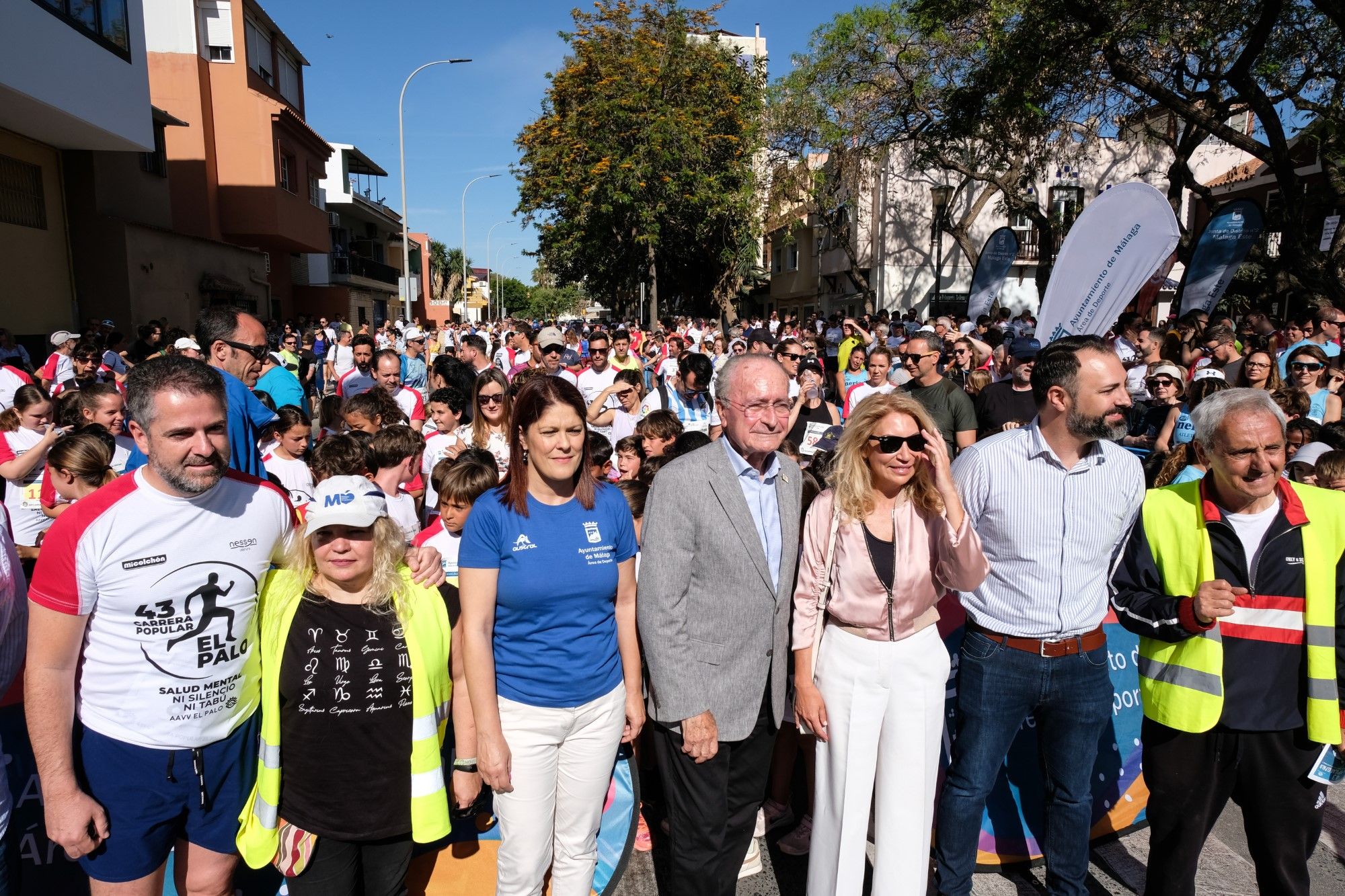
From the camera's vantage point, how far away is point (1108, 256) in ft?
22.0

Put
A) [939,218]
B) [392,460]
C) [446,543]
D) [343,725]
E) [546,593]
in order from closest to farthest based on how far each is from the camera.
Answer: [343,725], [546,593], [446,543], [392,460], [939,218]

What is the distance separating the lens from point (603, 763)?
2.77 meters

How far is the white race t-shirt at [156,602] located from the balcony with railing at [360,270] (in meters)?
36.7

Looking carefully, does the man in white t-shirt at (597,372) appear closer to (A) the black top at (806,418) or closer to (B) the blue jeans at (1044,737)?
(A) the black top at (806,418)

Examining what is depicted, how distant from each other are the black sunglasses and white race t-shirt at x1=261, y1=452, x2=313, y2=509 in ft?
12.4

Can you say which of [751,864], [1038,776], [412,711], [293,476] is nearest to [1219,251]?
[1038,776]

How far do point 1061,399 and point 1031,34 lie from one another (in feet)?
43.0

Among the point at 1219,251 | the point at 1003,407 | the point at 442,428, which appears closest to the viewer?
the point at 442,428

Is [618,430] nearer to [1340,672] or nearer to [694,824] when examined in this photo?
[694,824]

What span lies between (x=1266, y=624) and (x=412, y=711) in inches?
110

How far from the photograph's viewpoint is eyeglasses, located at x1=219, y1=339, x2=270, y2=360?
4.25 m

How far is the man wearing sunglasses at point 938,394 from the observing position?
625 centimetres

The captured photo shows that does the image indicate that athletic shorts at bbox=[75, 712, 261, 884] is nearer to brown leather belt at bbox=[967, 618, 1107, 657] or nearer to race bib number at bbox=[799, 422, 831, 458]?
brown leather belt at bbox=[967, 618, 1107, 657]

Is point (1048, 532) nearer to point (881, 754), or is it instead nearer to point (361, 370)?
point (881, 754)
